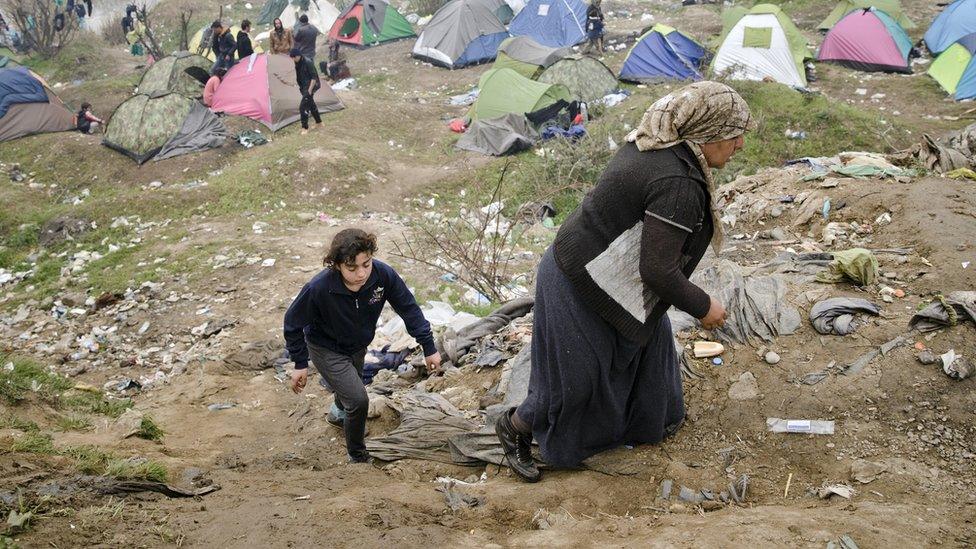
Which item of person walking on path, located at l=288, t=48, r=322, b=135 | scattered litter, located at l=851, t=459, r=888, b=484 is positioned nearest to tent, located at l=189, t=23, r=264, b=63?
person walking on path, located at l=288, t=48, r=322, b=135

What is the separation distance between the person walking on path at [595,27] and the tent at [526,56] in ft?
3.48

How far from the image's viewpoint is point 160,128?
10.9m

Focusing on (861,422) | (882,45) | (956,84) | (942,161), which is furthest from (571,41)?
(861,422)

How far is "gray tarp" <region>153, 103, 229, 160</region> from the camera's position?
10.9 metres

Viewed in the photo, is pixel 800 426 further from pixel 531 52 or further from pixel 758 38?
pixel 531 52

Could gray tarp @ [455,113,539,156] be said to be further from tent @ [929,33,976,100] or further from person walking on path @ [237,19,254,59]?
tent @ [929,33,976,100]

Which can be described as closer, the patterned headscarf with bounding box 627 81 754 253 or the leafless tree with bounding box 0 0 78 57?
the patterned headscarf with bounding box 627 81 754 253

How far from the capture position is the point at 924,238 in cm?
441

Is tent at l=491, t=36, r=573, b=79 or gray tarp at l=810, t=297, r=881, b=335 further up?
gray tarp at l=810, t=297, r=881, b=335

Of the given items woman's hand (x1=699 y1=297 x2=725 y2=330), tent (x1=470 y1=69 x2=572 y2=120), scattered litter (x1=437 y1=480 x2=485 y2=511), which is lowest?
tent (x1=470 y1=69 x2=572 y2=120)

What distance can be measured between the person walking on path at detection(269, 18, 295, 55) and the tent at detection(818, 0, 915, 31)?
437 inches

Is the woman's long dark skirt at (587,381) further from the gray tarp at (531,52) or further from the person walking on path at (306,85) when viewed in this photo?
the gray tarp at (531,52)

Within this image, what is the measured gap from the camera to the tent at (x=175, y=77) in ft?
41.7

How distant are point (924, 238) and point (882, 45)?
1093 centimetres
